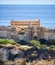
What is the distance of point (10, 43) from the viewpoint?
2.34 metres

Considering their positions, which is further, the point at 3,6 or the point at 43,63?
the point at 3,6

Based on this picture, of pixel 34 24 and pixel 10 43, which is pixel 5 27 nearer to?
pixel 10 43

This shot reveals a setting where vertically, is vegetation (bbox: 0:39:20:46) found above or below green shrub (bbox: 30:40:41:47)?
above

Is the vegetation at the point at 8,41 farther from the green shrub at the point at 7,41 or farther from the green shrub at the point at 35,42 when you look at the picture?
the green shrub at the point at 35,42

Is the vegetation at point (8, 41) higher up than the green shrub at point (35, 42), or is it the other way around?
the vegetation at point (8, 41)

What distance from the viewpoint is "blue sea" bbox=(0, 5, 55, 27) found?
2391 millimetres

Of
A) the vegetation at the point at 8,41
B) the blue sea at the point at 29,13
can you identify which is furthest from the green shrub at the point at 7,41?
the blue sea at the point at 29,13

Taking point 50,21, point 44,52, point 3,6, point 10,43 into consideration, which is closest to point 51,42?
point 44,52

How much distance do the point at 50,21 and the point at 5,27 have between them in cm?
78

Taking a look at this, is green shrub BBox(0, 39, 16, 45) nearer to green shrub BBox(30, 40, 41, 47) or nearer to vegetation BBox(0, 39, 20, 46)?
vegetation BBox(0, 39, 20, 46)

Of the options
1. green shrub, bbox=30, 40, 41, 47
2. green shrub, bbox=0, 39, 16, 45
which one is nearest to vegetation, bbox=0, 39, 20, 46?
green shrub, bbox=0, 39, 16, 45

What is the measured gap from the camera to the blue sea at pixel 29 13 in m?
2.39

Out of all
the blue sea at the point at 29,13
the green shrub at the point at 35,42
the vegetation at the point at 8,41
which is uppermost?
the blue sea at the point at 29,13

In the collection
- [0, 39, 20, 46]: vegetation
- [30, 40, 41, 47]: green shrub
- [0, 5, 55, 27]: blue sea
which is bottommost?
[30, 40, 41, 47]: green shrub
